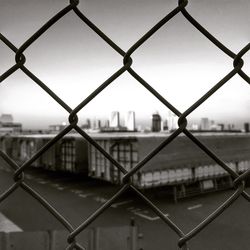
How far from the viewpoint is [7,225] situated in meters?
Result: 11.2

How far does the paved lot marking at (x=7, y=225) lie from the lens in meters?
10.6

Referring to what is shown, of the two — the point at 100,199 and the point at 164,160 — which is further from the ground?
the point at 164,160

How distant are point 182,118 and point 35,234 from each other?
2.15ft

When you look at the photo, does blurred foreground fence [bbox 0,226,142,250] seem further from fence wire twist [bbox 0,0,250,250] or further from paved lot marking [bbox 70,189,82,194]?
paved lot marking [bbox 70,189,82,194]

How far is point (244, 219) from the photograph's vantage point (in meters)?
13.0

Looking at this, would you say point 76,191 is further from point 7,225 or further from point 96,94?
point 96,94

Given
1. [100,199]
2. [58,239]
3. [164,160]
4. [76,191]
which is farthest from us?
[76,191]

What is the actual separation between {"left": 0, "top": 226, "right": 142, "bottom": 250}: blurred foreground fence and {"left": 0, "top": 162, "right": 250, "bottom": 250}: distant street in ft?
29.8

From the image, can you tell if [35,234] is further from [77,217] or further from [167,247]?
[77,217]

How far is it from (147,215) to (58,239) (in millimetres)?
12768

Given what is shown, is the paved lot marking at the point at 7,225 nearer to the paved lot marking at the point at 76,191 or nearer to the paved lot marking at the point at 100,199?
the paved lot marking at the point at 100,199

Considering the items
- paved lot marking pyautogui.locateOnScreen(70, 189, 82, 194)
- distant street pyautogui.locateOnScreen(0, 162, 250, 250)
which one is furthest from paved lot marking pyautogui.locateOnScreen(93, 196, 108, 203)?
paved lot marking pyautogui.locateOnScreen(70, 189, 82, 194)

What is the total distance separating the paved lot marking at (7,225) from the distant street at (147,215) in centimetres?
35

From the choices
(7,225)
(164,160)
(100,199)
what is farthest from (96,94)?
(100,199)
